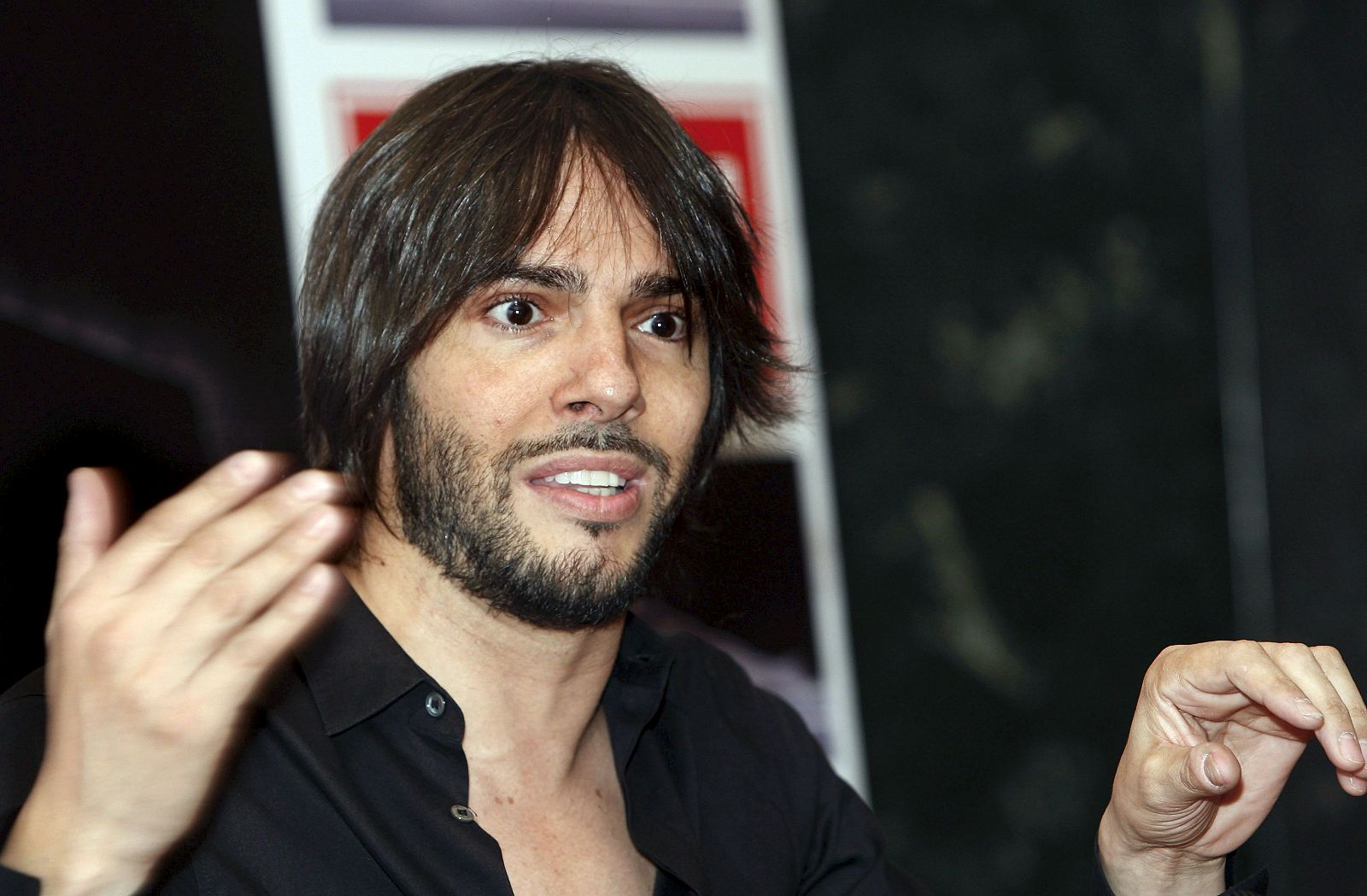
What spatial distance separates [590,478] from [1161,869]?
→ 805 mm

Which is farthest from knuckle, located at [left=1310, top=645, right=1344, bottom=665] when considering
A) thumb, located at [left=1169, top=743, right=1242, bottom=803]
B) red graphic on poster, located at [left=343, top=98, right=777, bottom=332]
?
red graphic on poster, located at [left=343, top=98, right=777, bottom=332]

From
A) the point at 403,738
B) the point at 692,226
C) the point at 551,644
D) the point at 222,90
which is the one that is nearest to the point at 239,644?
the point at 403,738

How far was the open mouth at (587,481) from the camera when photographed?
1524mm

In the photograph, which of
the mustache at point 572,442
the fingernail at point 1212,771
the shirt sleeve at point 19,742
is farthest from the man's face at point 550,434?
the fingernail at point 1212,771

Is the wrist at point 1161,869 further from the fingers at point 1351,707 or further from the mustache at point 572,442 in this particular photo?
the mustache at point 572,442

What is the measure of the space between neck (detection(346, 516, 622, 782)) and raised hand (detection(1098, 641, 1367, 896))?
67 cm

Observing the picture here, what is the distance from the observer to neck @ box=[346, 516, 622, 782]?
1.52 meters

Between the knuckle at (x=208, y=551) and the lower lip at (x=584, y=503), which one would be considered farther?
the lower lip at (x=584, y=503)

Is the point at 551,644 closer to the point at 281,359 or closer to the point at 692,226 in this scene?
the point at 692,226

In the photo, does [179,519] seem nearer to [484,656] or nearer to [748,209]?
[484,656]

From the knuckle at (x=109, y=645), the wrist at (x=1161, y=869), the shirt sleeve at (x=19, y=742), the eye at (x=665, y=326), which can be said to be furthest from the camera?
the eye at (x=665, y=326)

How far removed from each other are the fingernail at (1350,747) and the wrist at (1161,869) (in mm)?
296

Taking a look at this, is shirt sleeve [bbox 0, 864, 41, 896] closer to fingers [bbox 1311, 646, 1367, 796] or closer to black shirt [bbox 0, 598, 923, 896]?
black shirt [bbox 0, 598, 923, 896]

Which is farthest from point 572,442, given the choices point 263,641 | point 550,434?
point 263,641
